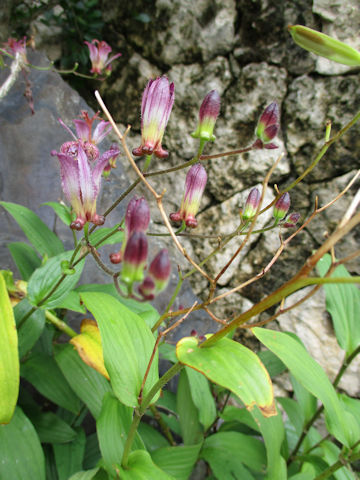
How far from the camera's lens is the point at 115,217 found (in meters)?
1.55

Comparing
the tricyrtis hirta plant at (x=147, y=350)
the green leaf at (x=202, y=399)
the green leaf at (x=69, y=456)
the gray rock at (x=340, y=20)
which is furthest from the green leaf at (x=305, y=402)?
the gray rock at (x=340, y=20)

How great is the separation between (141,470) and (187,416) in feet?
1.51

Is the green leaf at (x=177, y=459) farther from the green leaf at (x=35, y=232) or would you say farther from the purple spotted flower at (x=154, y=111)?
the purple spotted flower at (x=154, y=111)

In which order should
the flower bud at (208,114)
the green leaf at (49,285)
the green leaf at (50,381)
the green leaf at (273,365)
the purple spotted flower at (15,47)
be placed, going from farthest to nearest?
1. the purple spotted flower at (15,47)
2. the green leaf at (273,365)
3. the green leaf at (50,381)
4. the green leaf at (49,285)
5. the flower bud at (208,114)

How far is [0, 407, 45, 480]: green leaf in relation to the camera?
28.8 inches

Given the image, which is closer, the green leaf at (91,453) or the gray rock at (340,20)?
the green leaf at (91,453)

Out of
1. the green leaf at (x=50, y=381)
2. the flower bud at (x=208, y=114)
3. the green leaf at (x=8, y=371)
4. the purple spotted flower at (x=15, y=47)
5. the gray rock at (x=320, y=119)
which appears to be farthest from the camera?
the gray rock at (x=320, y=119)

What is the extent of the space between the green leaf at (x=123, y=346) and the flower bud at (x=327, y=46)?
0.56 m

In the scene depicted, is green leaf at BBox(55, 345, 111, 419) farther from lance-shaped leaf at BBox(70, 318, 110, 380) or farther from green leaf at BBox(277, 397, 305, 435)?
green leaf at BBox(277, 397, 305, 435)

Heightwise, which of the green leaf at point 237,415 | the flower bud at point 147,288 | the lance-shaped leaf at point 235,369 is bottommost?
the green leaf at point 237,415

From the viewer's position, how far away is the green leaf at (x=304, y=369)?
1.96 feet

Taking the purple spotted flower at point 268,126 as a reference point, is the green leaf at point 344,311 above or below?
below

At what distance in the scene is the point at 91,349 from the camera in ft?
2.74

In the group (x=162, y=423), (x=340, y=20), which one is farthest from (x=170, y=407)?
(x=340, y=20)
